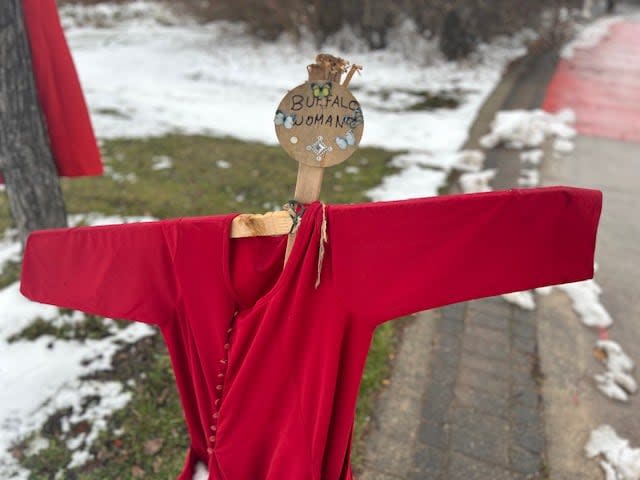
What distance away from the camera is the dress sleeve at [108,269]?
1327 mm

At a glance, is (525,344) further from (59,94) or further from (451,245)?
(59,94)

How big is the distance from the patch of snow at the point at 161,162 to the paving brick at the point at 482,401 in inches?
158

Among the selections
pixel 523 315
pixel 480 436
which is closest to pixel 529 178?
pixel 523 315

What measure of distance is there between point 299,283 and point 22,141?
79.6 inches

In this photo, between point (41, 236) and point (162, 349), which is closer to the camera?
point (41, 236)

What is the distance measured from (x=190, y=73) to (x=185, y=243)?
31.0 ft

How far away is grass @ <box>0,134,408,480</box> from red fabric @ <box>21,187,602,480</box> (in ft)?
2.94

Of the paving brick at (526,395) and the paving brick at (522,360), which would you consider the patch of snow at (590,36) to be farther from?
the paving brick at (526,395)

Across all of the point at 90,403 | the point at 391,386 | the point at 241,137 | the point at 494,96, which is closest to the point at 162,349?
the point at 90,403

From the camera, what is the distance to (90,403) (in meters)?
2.41

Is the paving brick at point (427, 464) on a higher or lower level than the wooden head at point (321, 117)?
lower

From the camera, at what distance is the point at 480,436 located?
227cm

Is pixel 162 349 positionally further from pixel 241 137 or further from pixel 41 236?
pixel 241 137

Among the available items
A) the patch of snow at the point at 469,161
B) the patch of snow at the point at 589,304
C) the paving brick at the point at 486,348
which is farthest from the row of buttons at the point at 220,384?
the patch of snow at the point at 469,161
